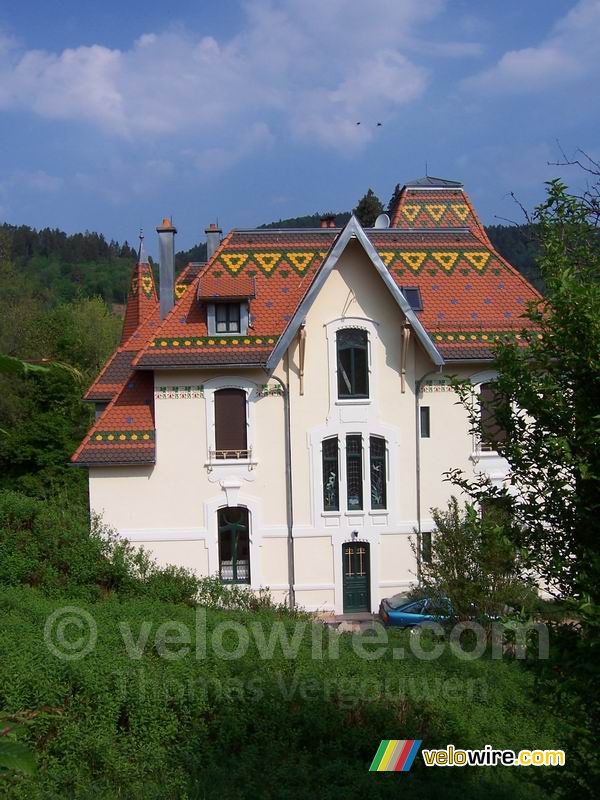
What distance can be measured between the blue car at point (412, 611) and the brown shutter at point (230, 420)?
5525 mm

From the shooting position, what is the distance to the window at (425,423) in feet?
70.3

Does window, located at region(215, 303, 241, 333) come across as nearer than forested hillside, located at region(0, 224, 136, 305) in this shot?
Yes

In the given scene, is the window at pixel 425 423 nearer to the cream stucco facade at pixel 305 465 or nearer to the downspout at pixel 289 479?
the cream stucco facade at pixel 305 465

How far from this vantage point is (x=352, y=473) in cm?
2116

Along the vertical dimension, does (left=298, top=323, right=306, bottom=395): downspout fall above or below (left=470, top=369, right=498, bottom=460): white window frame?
above

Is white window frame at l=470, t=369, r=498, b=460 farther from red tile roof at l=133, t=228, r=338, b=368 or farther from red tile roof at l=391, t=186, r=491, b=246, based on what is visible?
red tile roof at l=391, t=186, r=491, b=246

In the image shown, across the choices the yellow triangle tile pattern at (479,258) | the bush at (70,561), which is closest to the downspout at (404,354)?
the yellow triangle tile pattern at (479,258)

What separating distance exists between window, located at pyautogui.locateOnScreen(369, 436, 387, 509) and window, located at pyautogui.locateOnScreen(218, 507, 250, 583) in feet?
11.6

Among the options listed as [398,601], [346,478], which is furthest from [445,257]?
[398,601]

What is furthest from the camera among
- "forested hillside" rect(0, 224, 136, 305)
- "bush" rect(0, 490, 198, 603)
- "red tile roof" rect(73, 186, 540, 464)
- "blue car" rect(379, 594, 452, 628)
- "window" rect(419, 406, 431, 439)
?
"forested hillside" rect(0, 224, 136, 305)

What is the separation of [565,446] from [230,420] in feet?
50.2

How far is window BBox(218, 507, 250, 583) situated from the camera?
21.0 m

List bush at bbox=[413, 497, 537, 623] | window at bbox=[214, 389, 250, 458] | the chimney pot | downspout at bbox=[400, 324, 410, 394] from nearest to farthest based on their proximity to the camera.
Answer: bush at bbox=[413, 497, 537, 623]
downspout at bbox=[400, 324, 410, 394]
window at bbox=[214, 389, 250, 458]
the chimney pot

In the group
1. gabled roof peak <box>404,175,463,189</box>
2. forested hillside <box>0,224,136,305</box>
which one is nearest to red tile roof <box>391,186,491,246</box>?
gabled roof peak <box>404,175,463,189</box>
